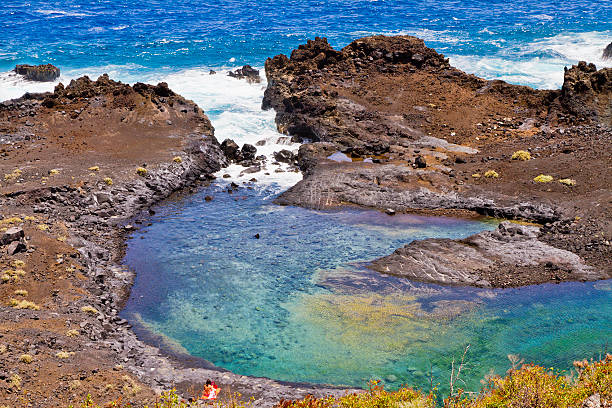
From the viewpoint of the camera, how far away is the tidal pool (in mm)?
20078

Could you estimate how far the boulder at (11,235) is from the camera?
23.5 m

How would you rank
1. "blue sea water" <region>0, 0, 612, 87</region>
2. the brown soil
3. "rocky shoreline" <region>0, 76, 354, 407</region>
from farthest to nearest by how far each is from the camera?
1. "blue sea water" <region>0, 0, 612, 87</region>
2. "rocky shoreline" <region>0, 76, 354, 407</region>
3. the brown soil

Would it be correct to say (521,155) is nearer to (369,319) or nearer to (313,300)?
(369,319)

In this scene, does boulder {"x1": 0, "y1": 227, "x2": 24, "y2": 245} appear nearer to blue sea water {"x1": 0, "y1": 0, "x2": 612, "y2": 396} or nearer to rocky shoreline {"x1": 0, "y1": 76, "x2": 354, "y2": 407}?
rocky shoreline {"x1": 0, "y1": 76, "x2": 354, "y2": 407}

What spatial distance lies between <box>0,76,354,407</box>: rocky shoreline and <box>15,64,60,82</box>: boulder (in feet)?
64.4

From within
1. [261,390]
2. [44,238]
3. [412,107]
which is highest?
[412,107]

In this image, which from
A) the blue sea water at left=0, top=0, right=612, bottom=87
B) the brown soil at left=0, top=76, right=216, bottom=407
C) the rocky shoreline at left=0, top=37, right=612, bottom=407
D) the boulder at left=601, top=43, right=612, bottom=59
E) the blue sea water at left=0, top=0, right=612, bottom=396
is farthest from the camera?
the blue sea water at left=0, top=0, right=612, bottom=87

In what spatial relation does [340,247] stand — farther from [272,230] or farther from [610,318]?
[610,318]

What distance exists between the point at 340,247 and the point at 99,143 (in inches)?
746

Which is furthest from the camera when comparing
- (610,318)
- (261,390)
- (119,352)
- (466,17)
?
(466,17)

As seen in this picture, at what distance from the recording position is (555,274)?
2450 centimetres

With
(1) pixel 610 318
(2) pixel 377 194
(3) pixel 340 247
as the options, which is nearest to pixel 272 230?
(3) pixel 340 247

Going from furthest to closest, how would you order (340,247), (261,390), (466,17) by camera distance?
(466,17) → (340,247) → (261,390)

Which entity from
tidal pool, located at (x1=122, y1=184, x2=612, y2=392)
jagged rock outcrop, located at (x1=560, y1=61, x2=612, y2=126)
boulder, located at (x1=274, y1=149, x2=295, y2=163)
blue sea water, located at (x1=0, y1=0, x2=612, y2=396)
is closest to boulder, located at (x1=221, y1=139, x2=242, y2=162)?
blue sea water, located at (x1=0, y1=0, x2=612, y2=396)
